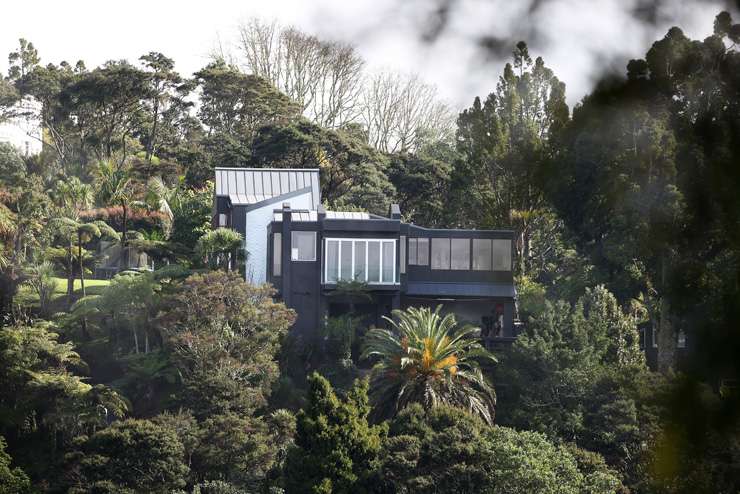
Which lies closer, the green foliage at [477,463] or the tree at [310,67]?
the green foliage at [477,463]

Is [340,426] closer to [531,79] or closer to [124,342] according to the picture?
[124,342]

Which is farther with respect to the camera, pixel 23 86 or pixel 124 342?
pixel 23 86

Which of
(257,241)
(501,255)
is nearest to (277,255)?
(257,241)

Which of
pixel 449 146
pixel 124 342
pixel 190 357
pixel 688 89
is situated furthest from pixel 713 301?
pixel 449 146

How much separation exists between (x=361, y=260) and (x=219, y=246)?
539 cm

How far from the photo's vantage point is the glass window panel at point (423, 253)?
165 feet

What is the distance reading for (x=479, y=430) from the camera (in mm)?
38656

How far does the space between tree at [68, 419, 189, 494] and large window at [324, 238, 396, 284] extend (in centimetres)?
1153

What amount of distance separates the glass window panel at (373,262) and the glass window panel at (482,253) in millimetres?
4088

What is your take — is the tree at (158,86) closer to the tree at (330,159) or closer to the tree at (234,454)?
the tree at (330,159)

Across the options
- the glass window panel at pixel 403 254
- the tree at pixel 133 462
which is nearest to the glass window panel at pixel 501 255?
the glass window panel at pixel 403 254

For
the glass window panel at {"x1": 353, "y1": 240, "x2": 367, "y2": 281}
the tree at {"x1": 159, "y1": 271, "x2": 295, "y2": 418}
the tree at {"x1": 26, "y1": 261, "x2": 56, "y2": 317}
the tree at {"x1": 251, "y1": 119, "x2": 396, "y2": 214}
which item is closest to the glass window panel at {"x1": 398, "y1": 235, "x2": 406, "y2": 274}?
the glass window panel at {"x1": 353, "y1": 240, "x2": 367, "y2": 281}

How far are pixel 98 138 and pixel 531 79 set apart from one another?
25.5 m

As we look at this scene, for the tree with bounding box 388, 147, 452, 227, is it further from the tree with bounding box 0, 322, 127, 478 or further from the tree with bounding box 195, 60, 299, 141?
the tree with bounding box 0, 322, 127, 478
